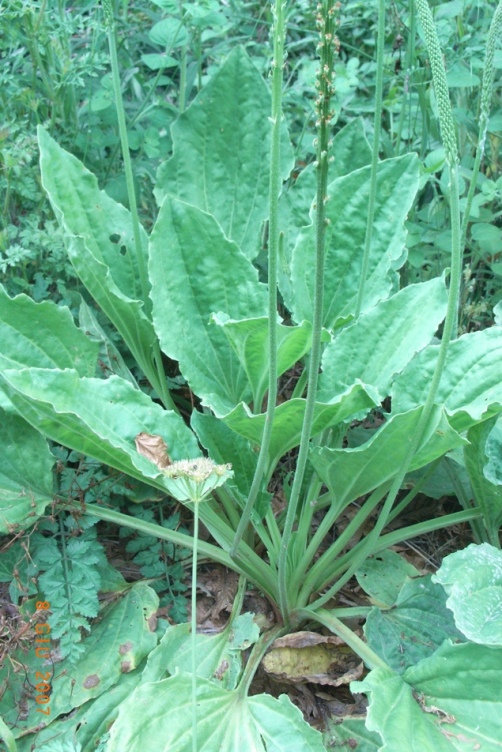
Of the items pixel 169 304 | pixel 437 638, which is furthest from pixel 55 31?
pixel 437 638

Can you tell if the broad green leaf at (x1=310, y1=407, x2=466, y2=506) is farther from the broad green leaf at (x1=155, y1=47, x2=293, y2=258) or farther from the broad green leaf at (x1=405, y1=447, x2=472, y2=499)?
the broad green leaf at (x1=155, y1=47, x2=293, y2=258)

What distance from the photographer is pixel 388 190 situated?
1835mm

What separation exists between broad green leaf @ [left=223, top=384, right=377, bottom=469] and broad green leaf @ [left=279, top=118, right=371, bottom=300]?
19.9 inches

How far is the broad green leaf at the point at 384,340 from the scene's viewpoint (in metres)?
1.56

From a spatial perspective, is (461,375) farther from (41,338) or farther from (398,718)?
(41,338)

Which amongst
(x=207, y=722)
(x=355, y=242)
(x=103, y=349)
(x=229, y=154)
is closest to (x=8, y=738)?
(x=207, y=722)

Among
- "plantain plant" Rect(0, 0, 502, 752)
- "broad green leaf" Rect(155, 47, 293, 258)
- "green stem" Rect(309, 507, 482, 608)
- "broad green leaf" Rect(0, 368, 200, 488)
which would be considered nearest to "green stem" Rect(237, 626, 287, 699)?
"plantain plant" Rect(0, 0, 502, 752)

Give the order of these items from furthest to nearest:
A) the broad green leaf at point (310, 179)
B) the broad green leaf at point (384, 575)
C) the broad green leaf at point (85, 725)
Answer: the broad green leaf at point (310, 179) → the broad green leaf at point (384, 575) → the broad green leaf at point (85, 725)

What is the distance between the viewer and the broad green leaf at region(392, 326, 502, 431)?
1.51 metres

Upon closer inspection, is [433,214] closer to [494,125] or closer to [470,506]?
[494,125]

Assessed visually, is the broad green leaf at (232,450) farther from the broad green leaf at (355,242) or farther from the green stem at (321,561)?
the broad green leaf at (355,242)

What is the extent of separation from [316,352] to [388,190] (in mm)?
915

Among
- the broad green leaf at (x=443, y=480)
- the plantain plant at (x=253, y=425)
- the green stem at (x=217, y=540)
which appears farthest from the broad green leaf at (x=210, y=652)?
the broad green leaf at (x=443, y=480)

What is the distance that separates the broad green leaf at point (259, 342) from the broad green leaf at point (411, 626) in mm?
570
